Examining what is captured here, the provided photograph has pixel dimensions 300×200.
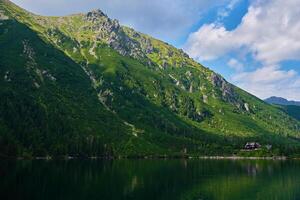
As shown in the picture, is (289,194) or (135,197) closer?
(135,197)

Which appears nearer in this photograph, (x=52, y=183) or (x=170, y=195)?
(x=170, y=195)

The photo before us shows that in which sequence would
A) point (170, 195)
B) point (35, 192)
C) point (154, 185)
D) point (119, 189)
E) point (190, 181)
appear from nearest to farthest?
1. point (35, 192)
2. point (170, 195)
3. point (119, 189)
4. point (154, 185)
5. point (190, 181)

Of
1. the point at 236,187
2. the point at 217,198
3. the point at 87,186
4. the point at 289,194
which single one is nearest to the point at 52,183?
the point at 87,186

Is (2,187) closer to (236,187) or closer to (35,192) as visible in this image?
(35,192)

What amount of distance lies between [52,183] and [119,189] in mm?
22560

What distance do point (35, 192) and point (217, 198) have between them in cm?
4821

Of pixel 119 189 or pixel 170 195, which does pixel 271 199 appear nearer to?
pixel 170 195

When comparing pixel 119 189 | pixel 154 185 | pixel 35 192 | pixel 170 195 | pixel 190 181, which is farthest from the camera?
pixel 190 181

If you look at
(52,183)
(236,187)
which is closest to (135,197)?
(52,183)

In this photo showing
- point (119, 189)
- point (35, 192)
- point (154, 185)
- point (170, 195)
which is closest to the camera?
point (35, 192)

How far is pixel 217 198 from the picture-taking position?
107375mm

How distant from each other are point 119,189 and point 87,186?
437 inches

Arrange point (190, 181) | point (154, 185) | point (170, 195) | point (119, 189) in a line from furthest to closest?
point (190, 181), point (154, 185), point (119, 189), point (170, 195)

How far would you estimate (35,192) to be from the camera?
333 feet
